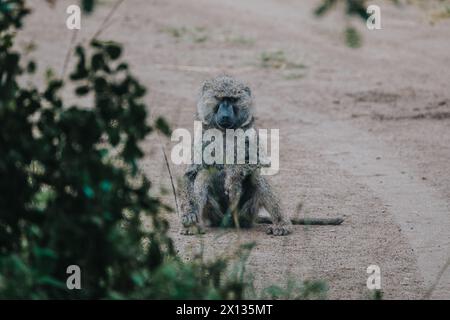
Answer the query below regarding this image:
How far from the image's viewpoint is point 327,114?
13227 mm

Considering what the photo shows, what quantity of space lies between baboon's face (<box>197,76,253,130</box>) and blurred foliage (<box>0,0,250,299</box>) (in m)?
3.31

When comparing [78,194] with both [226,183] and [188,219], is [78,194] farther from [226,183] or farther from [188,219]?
[226,183]

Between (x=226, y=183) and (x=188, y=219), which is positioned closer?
(x=188, y=219)

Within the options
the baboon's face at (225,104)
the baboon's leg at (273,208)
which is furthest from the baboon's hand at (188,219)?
the baboon's face at (225,104)

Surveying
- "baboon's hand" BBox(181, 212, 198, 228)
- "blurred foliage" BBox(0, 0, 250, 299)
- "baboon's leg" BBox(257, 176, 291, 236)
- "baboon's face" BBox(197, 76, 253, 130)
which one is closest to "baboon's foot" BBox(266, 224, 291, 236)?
"baboon's leg" BBox(257, 176, 291, 236)

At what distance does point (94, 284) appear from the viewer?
514 cm

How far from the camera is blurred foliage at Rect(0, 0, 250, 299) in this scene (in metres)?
4.83

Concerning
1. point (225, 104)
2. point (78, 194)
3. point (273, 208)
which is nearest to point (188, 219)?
point (273, 208)

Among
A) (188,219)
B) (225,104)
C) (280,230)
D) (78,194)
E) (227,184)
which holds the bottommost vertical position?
(78,194)

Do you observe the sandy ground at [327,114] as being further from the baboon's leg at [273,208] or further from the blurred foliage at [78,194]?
the blurred foliage at [78,194]

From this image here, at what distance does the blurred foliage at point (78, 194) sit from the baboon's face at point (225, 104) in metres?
3.31

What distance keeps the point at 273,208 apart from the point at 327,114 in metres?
4.99

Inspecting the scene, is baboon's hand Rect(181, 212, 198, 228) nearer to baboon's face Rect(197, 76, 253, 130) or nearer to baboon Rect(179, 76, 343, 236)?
baboon Rect(179, 76, 343, 236)
